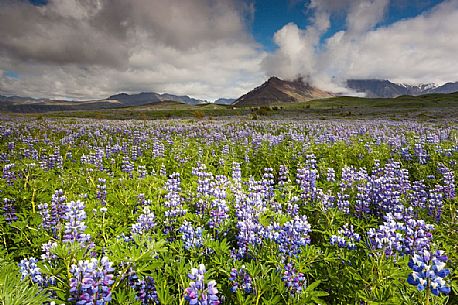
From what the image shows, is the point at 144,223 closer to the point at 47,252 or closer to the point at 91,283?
the point at 47,252

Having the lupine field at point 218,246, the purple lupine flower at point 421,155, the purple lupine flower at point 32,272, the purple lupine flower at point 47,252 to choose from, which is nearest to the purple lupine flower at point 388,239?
the lupine field at point 218,246

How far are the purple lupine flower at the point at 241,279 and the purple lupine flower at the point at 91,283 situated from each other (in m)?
1.18

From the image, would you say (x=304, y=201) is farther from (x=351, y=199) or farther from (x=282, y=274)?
(x=282, y=274)

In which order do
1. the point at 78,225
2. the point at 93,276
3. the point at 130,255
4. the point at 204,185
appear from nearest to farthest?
the point at 93,276, the point at 130,255, the point at 78,225, the point at 204,185

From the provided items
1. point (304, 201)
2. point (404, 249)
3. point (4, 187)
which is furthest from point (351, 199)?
point (4, 187)

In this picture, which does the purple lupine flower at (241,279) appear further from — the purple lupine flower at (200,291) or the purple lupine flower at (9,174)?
the purple lupine flower at (9,174)

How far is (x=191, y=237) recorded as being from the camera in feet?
10.9

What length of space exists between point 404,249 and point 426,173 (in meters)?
5.72

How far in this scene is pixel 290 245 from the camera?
3219 mm

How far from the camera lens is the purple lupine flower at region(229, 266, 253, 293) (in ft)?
8.52

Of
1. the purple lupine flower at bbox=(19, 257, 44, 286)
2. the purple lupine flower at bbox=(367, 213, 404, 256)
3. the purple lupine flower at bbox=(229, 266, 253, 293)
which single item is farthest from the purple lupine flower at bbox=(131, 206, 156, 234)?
the purple lupine flower at bbox=(367, 213, 404, 256)

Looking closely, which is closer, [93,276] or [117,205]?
[93,276]

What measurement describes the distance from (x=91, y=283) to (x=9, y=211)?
3.70 m

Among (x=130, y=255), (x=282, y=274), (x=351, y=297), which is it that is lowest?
(x=351, y=297)
